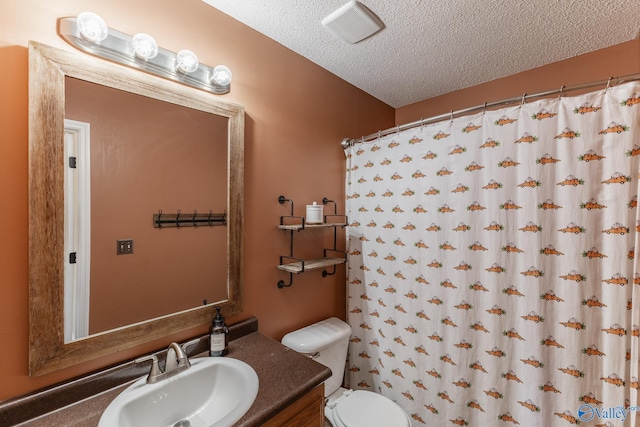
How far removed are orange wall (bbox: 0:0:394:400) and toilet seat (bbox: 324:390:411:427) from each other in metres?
0.48

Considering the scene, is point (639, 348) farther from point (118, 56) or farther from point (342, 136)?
point (118, 56)

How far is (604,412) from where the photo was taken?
43.4 inches

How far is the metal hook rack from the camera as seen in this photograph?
1165 mm

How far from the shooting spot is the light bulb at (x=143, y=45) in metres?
1.03

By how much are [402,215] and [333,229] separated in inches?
19.0

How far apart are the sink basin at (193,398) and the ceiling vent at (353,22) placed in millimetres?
1610

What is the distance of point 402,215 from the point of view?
1.68m

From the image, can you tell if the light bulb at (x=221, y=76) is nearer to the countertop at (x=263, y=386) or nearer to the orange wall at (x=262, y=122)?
the orange wall at (x=262, y=122)

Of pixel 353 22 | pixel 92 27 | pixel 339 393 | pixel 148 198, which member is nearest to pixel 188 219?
pixel 148 198

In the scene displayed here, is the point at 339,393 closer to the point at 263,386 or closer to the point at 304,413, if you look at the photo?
the point at 304,413

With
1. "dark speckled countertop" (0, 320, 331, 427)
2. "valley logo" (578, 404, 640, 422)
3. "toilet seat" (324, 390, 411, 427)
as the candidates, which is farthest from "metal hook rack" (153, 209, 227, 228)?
"valley logo" (578, 404, 640, 422)

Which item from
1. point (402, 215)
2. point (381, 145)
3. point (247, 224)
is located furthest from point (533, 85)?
point (247, 224)

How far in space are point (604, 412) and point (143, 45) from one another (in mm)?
2292

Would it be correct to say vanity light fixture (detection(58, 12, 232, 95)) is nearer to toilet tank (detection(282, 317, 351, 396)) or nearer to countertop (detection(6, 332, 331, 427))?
countertop (detection(6, 332, 331, 427))
